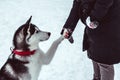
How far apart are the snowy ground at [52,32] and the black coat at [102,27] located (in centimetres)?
92

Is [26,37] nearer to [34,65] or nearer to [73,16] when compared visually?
[34,65]

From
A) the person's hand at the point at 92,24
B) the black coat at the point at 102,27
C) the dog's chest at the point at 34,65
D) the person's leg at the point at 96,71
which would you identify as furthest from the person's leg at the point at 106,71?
the dog's chest at the point at 34,65

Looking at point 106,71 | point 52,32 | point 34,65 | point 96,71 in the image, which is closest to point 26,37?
point 34,65

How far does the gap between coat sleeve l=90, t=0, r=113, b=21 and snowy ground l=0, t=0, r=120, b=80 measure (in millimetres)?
1372

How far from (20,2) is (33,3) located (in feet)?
1.06

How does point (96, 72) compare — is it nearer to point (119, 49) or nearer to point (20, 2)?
point (119, 49)

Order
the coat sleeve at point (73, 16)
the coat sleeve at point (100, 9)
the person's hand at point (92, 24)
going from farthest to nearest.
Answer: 1. the coat sleeve at point (73, 16)
2. the person's hand at point (92, 24)
3. the coat sleeve at point (100, 9)

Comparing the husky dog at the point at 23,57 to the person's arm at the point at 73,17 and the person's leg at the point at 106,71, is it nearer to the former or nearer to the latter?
the person's arm at the point at 73,17

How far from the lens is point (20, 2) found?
7.46 meters

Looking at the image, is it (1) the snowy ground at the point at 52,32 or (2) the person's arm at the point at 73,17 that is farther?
(1) the snowy ground at the point at 52,32

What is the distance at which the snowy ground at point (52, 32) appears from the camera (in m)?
4.69

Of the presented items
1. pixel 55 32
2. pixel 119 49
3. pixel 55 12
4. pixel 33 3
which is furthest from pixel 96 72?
pixel 33 3

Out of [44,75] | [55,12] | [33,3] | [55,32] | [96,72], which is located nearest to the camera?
[96,72]

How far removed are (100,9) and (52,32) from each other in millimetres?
2739
